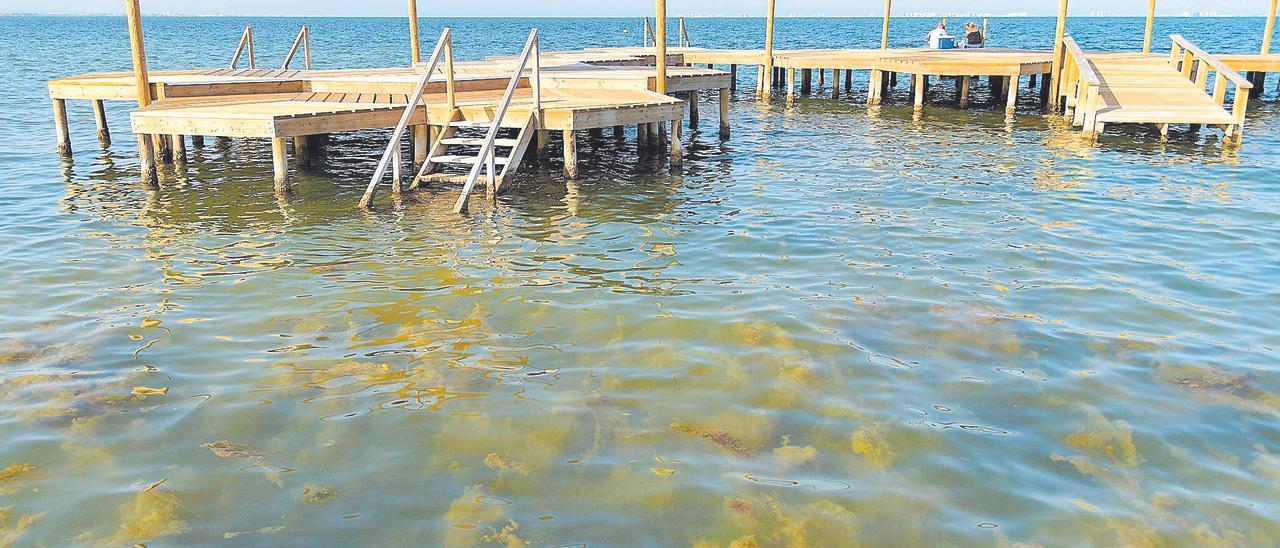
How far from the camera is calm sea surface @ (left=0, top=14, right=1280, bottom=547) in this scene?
448cm

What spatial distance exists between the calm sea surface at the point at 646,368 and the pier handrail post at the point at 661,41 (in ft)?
10.4

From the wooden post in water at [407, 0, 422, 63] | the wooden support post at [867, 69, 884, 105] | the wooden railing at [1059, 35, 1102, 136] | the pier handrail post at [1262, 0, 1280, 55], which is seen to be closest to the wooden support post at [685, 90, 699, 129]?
the wooden post in water at [407, 0, 422, 63]

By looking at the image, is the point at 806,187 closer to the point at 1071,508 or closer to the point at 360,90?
the point at 360,90

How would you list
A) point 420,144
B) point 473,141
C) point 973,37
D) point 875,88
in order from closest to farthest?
point 473,141 → point 420,144 → point 875,88 → point 973,37

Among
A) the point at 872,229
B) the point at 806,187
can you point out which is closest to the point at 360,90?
the point at 806,187

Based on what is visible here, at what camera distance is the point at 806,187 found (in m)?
12.5

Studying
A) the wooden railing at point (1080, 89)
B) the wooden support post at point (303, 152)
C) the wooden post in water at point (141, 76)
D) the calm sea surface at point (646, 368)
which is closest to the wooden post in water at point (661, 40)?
the calm sea surface at point (646, 368)

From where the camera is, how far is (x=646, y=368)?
6.19 meters

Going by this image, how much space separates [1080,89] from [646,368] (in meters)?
14.8

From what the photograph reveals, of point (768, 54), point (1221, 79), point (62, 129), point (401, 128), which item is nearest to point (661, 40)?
point (401, 128)

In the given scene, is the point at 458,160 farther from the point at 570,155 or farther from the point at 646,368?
the point at 646,368

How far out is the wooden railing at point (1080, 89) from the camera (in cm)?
1606

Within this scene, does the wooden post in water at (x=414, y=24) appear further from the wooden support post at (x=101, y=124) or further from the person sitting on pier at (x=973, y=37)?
the person sitting on pier at (x=973, y=37)

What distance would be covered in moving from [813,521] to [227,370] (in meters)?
3.87
